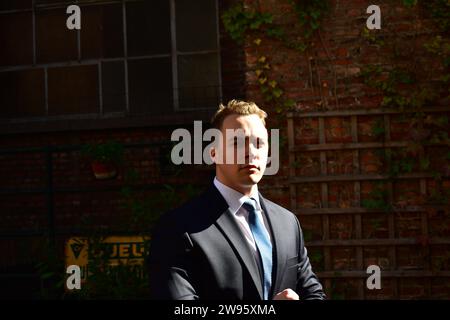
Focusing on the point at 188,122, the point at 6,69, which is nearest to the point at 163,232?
the point at 188,122

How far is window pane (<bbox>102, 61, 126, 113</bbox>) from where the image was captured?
8031 mm

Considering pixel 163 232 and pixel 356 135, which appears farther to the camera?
pixel 356 135

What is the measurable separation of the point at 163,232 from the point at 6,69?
6631mm

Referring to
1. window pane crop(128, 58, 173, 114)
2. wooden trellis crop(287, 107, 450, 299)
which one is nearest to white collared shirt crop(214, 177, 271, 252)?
wooden trellis crop(287, 107, 450, 299)

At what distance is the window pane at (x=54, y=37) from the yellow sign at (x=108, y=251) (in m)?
2.53

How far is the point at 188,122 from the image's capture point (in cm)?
745

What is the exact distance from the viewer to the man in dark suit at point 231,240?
2.39 metres

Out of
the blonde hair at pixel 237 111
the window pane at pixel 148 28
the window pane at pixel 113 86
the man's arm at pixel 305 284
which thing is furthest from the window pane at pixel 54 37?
the man's arm at pixel 305 284

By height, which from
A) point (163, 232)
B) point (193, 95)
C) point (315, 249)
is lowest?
point (315, 249)

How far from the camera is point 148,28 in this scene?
8047 millimetres

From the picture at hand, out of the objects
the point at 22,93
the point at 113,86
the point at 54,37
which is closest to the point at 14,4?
the point at 54,37

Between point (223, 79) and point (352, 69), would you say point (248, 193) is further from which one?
point (223, 79)

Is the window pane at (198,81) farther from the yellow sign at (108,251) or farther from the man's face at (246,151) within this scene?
the man's face at (246,151)

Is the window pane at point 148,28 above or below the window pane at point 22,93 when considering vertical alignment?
above
